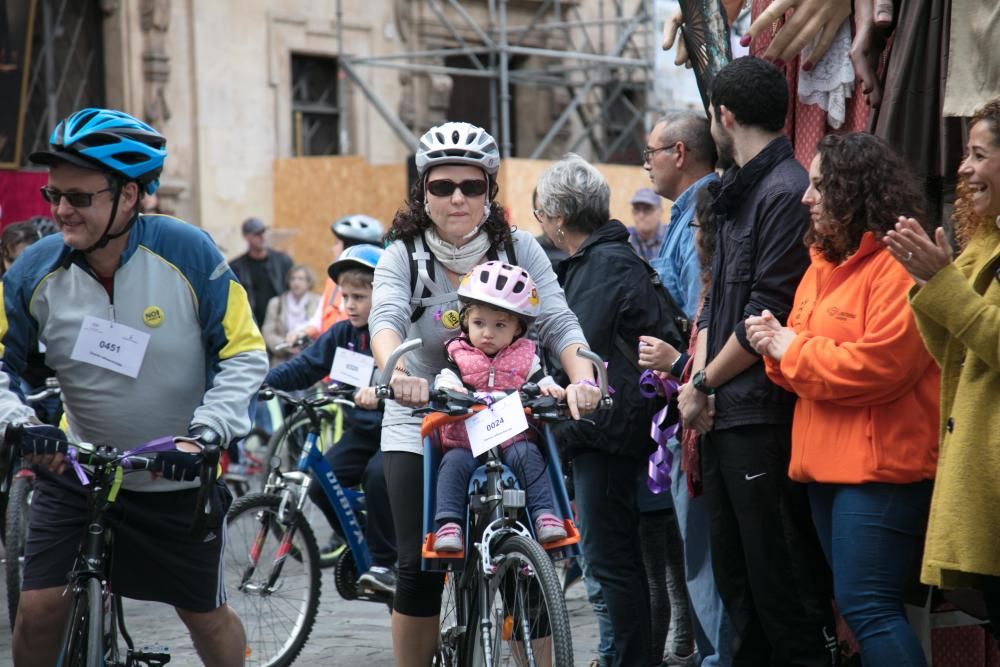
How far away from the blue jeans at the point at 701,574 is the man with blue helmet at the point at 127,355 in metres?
1.77

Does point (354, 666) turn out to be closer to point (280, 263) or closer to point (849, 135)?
point (849, 135)

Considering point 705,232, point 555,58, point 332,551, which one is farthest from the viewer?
point 555,58

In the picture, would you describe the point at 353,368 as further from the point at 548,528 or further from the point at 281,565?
the point at 548,528

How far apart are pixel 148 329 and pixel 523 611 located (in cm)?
139

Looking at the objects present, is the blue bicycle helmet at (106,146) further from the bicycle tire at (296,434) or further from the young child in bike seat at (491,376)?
the bicycle tire at (296,434)

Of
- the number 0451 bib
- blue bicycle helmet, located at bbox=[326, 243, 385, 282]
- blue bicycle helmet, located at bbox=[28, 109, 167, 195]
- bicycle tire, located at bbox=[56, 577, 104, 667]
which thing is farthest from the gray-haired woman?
bicycle tire, located at bbox=[56, 577, 104, 667]

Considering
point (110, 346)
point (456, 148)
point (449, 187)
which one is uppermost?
point (456, 148)

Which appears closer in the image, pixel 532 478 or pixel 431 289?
pixel 532 478

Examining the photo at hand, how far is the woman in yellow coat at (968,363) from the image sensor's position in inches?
166

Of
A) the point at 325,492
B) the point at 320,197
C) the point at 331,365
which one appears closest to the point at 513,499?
the point at 325,492

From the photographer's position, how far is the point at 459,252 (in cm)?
532

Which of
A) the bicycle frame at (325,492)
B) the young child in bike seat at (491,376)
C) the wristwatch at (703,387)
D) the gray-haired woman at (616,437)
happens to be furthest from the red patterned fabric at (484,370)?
the bicycle frame at (325,492)

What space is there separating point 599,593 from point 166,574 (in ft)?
6.54

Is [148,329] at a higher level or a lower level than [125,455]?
higher
